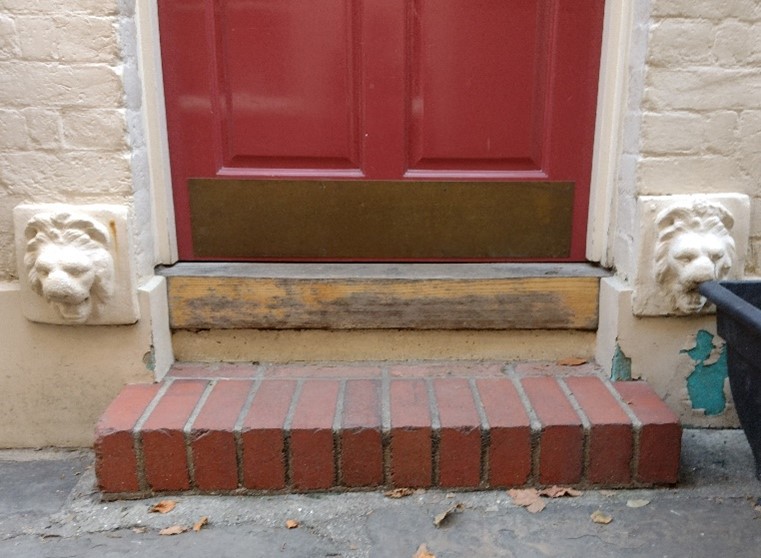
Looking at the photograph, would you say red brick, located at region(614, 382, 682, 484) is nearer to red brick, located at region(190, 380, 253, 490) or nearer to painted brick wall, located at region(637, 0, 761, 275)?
painted brick wall, located at region(637, 0, 761, 275)

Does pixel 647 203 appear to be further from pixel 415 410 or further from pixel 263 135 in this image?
pixel 263 135

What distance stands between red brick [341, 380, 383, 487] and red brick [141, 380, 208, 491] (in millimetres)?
425

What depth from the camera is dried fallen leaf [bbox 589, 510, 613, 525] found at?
1729mm

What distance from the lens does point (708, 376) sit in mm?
2076

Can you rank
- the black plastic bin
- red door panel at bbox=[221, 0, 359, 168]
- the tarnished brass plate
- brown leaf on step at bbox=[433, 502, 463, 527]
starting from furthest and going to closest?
the tarnished brass plate
red door panel at bbox=[221, 0, 359, 168]
brown leaf on step at bbox=[433, 502, 463, 527]
the black plastic bin

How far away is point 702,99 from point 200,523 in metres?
1.77

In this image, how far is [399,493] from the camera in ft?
5.97

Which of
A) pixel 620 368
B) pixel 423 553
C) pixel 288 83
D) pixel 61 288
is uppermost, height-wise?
pixel 288 83

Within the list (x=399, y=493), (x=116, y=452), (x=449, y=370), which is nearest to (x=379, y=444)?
(x=399, y=493)

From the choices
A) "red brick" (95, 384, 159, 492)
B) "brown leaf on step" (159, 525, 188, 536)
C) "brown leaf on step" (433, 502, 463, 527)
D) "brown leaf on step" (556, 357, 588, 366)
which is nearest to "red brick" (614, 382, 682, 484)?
"brown leaf on step" (556, 357, 588, 366)

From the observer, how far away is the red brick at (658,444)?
1.80m

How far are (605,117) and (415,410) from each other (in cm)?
104

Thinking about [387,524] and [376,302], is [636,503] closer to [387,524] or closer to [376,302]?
[387,524]

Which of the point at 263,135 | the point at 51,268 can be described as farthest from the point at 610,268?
the point at 51,268
